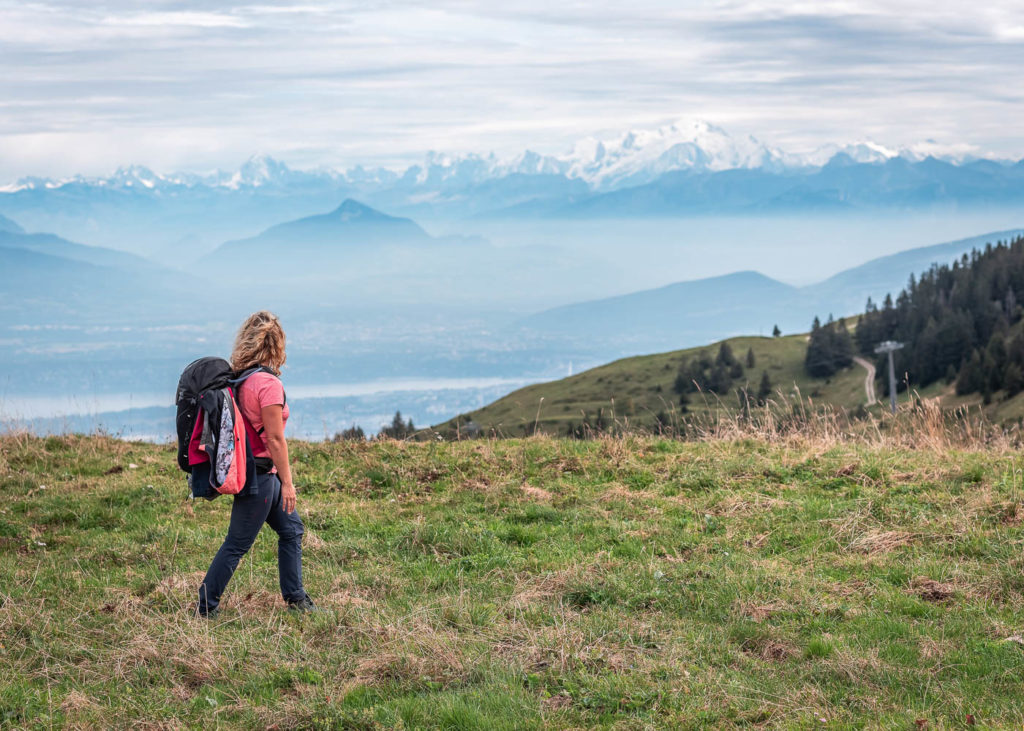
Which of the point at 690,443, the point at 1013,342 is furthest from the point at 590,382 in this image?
the point at 690,443

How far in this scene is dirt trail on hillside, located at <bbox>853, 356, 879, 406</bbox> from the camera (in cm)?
13531

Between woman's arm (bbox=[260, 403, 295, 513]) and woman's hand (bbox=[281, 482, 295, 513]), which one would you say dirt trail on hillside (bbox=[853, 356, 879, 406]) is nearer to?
woman's hand (bbox=[281, 482, 295, 513])

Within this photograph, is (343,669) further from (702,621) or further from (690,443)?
(690,443)

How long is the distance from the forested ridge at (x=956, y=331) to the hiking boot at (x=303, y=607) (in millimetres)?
131511

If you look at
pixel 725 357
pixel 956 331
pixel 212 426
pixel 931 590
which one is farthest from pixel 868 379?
pixel 212 426

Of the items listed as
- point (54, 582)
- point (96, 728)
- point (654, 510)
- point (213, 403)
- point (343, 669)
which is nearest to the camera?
point (96, 728)

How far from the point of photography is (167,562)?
875 centimetres

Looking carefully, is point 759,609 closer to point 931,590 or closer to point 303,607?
point 931,590

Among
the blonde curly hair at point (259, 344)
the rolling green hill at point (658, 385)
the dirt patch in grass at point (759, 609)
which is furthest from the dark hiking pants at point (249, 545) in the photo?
the rolling green hill at point (658, 385)

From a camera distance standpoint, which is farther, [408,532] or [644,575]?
[408,532]

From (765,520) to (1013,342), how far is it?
134 meters

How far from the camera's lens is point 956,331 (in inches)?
5640

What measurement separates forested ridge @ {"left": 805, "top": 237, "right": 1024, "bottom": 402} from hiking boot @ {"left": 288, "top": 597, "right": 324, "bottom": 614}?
431 feet

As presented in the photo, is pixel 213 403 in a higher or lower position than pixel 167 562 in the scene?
higher
